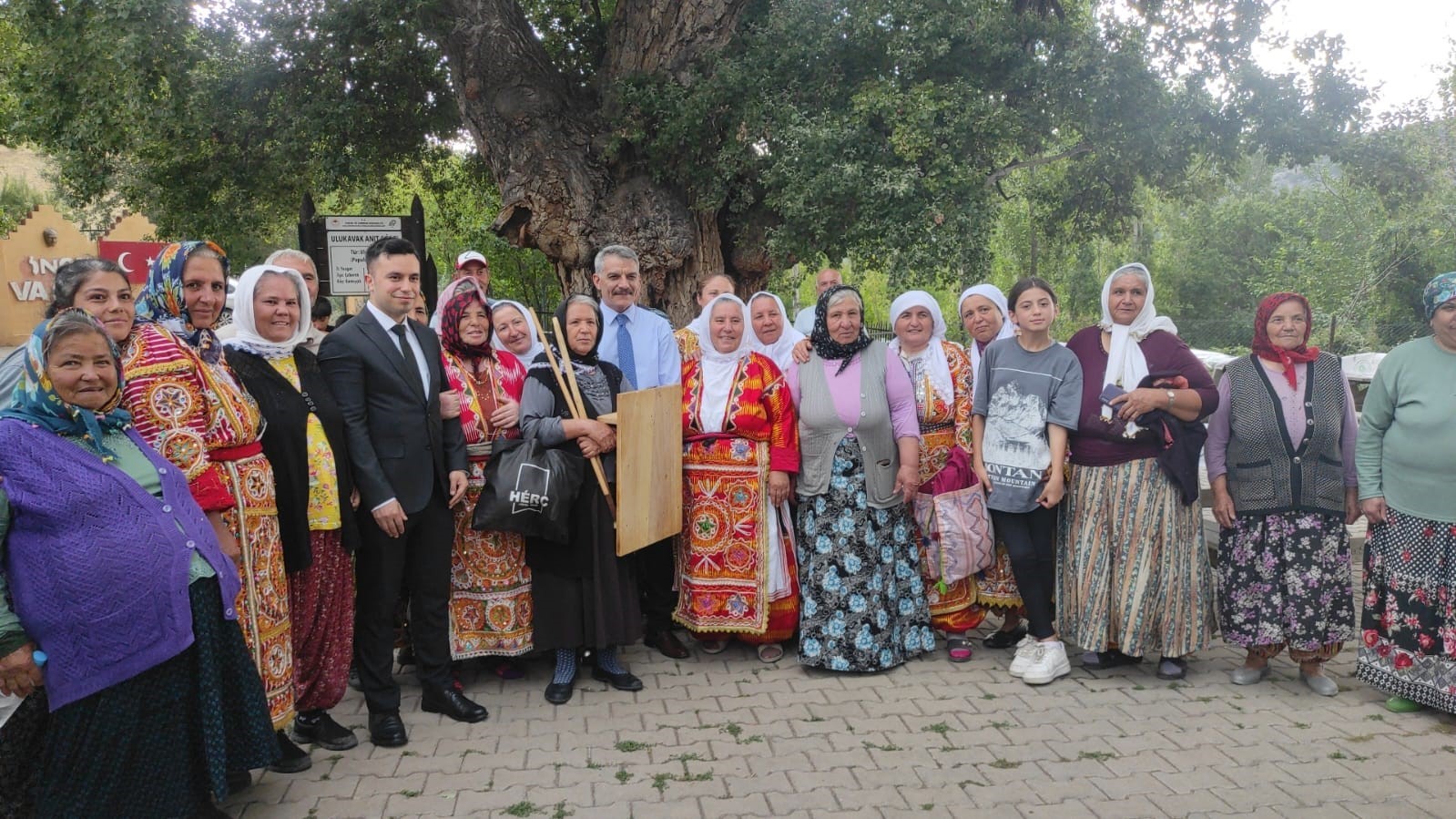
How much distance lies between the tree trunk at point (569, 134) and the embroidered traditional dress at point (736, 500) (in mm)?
5511

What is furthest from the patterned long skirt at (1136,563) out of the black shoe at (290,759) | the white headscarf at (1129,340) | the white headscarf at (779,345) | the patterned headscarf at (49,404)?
the patterned headscarf at (49,404)

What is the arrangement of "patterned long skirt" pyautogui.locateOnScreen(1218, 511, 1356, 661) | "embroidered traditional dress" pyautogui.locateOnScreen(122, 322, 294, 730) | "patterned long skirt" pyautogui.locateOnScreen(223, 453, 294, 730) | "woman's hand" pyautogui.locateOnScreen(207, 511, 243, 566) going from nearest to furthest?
"embroidered traditional dress" pyautogui.locateOnScreen(122, 322, 294, 730), "woman's hand" pyautogui.locateOnScreen(207, 511, 243, 566), "patterned long skirt" pyautogui.locateOnScreen(223, 453, 294, 730), "patterned long skirt" pyautogui.locateOnScreen(1218, 511, 1356, 661)

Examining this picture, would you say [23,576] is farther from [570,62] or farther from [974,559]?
[570,62]

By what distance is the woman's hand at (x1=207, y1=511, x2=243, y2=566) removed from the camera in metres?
3.03

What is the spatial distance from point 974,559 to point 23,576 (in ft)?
12.7

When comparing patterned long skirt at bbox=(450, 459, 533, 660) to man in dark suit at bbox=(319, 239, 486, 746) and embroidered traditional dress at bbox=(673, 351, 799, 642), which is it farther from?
embroidered traditional dress at bbox=(673, 351, 799, 642)

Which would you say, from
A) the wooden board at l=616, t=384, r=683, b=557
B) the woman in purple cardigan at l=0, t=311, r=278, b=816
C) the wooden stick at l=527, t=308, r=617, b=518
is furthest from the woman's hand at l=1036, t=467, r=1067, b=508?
the woman in purple cardigan at l=0, t=311, r=278, b=816

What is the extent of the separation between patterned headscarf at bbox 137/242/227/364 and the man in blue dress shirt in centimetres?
207

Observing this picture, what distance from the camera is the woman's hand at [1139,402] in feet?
13.6

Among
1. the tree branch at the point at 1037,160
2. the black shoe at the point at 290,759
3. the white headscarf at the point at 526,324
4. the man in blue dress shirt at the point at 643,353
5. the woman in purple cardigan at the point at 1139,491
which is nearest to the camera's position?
the black shoe at the point at 290,759

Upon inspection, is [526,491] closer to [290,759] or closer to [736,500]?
[736,500]

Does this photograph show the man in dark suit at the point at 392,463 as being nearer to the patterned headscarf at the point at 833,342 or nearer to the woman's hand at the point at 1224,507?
the patterned headscarf at the point at 833,342

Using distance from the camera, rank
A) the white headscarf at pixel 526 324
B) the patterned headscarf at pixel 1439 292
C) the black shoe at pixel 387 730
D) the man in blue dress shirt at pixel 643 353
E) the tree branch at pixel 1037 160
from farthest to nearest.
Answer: the tree branch at pixel 1037 160 → the man in blue dress shirt at pixel 643 353 → the white headscarf at pixel 526 324 → the patterned headscarf at pixel 1439 292 → the black shoe at pixel 387 730

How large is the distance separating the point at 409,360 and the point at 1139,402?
3164 mm
